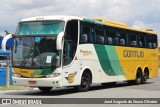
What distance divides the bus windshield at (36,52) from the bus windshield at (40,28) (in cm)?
26

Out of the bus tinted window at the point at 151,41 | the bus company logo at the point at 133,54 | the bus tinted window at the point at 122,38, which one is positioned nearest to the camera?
the bus tinted window at the point at 122,38

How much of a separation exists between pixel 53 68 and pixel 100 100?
3.10m

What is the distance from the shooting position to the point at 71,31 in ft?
60.2

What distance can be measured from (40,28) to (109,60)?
5139 mm

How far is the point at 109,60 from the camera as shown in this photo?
2195 cm

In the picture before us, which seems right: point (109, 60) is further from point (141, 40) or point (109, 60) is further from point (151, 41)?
point (151, 41)

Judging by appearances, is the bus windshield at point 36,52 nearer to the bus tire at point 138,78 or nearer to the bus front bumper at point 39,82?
the bus front bumper at point 39,82

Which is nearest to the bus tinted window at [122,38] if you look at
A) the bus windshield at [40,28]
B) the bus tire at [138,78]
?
the bus tire at [138,78]

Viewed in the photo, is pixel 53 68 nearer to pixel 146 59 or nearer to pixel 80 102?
pixel 80 102

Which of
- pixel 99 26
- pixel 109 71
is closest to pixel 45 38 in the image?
pixel 99 26

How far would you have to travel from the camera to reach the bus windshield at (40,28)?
1792 cm

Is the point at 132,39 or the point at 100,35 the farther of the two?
the point at 132,39

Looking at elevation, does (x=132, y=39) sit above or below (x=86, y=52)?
above

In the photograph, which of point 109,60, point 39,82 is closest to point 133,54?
point 109,60
